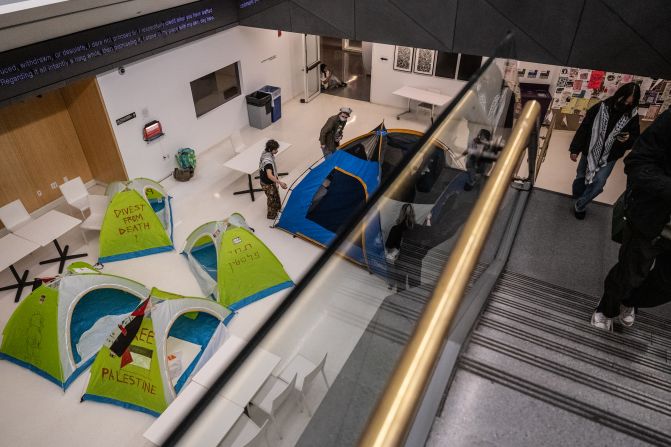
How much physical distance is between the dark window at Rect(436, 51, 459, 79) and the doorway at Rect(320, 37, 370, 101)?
2.10m

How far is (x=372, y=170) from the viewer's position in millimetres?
6562

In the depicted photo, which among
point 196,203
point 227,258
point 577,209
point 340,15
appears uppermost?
point 340,15

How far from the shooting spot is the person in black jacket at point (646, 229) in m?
2.55

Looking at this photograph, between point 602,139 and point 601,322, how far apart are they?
2.62 metres

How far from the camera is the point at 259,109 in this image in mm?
10047

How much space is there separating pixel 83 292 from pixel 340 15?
18.7ft

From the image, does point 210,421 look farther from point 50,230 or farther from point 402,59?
point 402,59

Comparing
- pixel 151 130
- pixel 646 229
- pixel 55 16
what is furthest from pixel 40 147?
pixel 646 229

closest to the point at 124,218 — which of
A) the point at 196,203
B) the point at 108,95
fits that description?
the point at 196,203

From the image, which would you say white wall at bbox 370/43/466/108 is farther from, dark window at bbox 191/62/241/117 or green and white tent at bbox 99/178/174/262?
green and white tent at bbox 99/178/174/262

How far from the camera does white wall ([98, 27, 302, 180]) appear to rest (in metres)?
7.35

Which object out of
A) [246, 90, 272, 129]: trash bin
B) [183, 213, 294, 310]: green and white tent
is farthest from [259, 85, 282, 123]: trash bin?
[183, 213, 294, 310]: green and white tent

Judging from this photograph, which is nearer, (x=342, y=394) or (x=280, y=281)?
(x=342, y=394)

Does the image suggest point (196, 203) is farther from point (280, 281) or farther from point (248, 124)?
point (248, 124)
